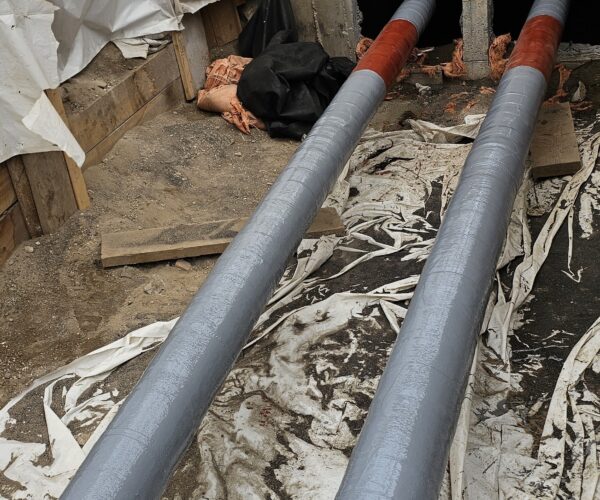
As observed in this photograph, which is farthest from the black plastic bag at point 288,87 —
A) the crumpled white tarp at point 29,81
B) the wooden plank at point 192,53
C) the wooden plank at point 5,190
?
the wooden plank at point 5,190

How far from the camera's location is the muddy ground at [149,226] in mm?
4215

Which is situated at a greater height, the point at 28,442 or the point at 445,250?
the point at 445,250

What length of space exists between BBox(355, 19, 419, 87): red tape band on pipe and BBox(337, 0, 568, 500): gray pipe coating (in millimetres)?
1288

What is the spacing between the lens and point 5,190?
4734 mm

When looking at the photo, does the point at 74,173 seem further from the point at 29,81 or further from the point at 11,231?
the point at 29,81

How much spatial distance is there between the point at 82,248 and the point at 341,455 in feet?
7.87

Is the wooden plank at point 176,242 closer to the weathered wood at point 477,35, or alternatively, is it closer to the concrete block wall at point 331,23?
the weathered wood at point 477,35

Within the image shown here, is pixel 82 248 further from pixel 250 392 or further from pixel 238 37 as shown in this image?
pixel 238 37

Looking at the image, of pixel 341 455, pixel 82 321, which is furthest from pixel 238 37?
pixel 341 455

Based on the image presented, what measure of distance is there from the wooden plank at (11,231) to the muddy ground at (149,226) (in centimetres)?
5

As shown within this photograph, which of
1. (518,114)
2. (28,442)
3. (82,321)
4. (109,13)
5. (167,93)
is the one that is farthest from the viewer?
(167,93)

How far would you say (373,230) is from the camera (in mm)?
4887

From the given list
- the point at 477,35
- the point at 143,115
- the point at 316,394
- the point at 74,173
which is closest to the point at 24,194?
the point at 74,173

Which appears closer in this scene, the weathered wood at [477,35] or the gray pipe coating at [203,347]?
the gray pipe coating at [203,347]
